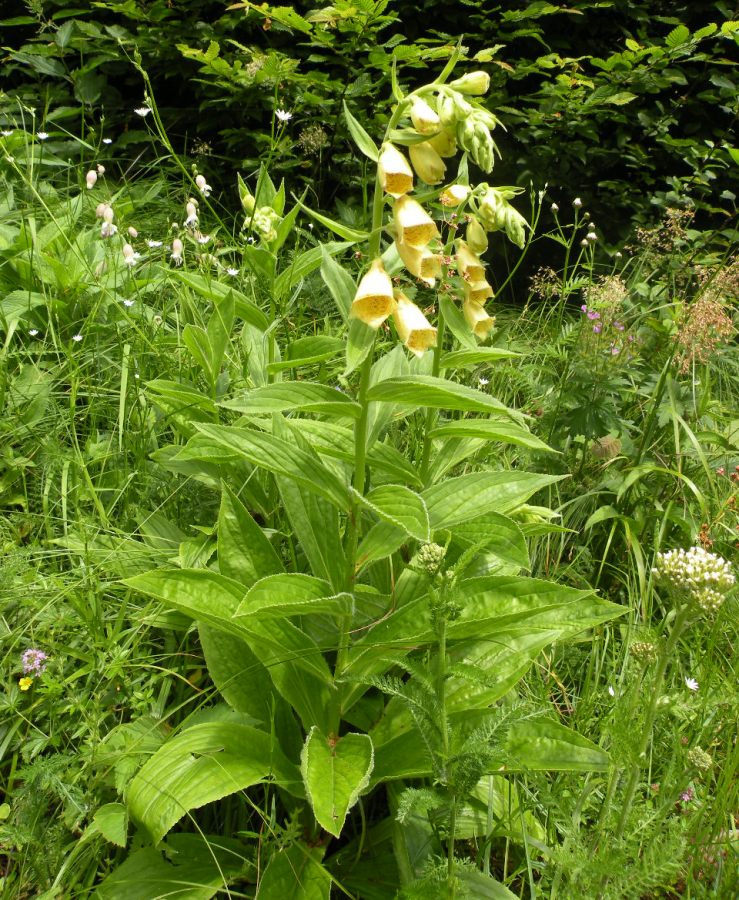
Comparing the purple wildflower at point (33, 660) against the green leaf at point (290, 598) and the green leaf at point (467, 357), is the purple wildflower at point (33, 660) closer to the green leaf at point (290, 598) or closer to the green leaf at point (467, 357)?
the green leaf at point (290, 598)

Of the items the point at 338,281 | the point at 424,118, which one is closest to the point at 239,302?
the point at 338,281

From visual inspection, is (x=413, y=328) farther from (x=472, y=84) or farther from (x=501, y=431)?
(x=472, y=84)

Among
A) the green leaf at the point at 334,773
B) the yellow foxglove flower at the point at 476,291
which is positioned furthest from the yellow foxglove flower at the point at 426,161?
the green leaf at the point at 334,773

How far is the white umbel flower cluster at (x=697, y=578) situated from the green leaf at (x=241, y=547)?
0.79 m

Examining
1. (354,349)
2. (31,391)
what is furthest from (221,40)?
(354,349)

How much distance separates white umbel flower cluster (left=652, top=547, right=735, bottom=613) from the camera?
1239mm

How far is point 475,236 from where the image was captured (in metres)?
1.65

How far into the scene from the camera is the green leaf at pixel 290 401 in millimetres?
1392

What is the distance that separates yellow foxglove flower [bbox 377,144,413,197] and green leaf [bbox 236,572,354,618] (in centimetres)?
69

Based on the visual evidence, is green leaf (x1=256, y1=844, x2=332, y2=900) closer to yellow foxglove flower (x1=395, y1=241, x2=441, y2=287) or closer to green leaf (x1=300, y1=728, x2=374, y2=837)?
green leaf (x1=300, y1=728, x2=374, y2=837)

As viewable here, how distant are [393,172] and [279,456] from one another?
538 mm

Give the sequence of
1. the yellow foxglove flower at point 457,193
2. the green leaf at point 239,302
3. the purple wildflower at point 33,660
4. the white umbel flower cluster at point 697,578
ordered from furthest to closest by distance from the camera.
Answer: the green leaf at point 239,302 → the purple wildflower at point 33,660 → the yellow foxglove flower at point 457,193 → the white umbel flower cluster at point 697,578

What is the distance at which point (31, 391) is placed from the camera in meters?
2.57

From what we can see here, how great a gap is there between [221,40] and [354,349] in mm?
4004
